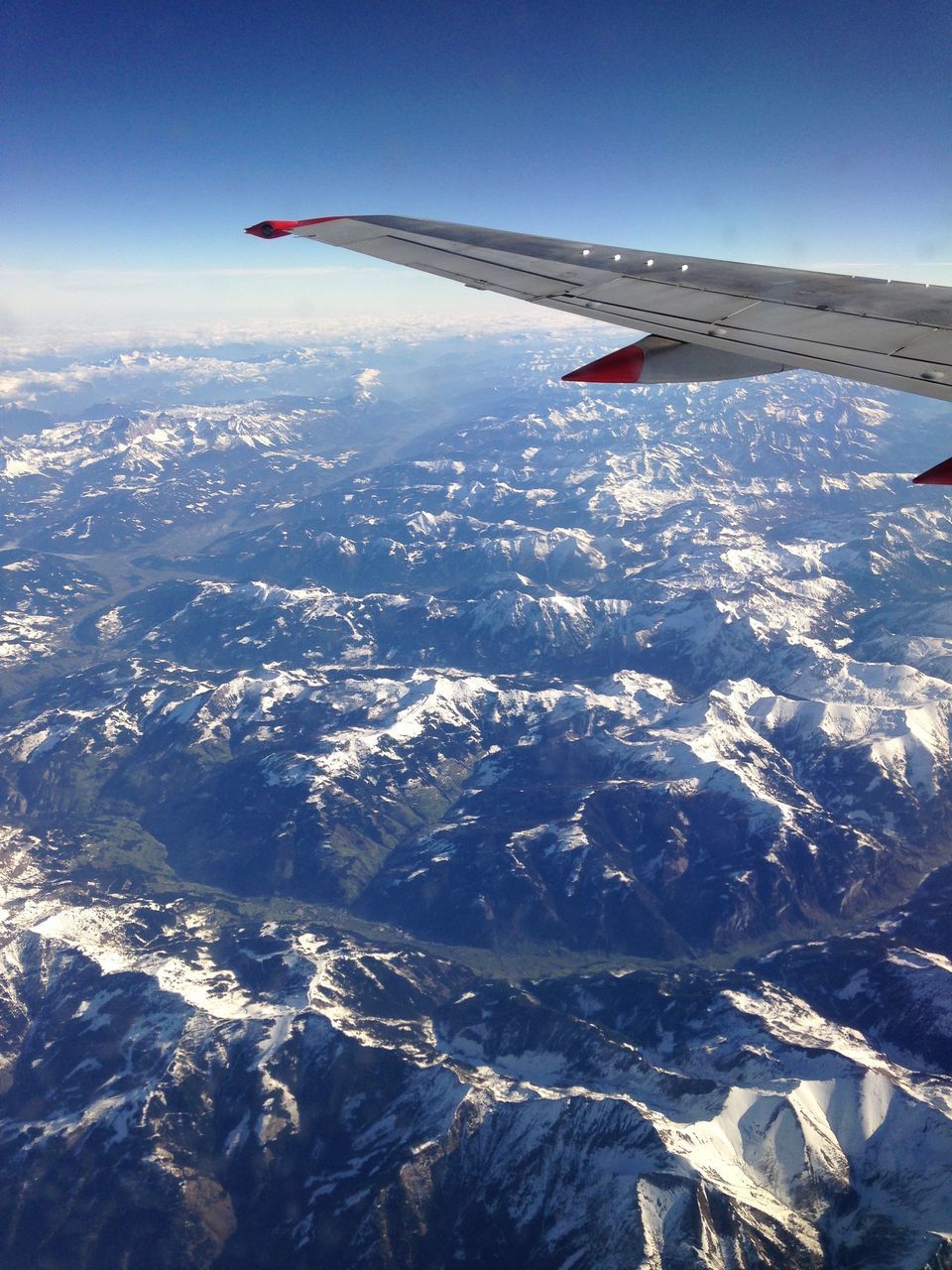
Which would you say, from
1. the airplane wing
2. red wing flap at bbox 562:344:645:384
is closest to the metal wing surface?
the airplane wing

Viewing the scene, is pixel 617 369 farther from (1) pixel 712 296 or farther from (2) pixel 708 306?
(1) pixel 712 296

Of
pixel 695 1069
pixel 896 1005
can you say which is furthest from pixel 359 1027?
pixel 896 1005

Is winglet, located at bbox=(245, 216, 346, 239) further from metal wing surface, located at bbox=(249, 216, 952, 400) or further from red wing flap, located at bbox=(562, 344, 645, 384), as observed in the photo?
red wing flap, located at bbox=(562, 344, 645, 384)

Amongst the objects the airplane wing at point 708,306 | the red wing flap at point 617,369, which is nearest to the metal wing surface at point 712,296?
the airplane wing at point 708,306

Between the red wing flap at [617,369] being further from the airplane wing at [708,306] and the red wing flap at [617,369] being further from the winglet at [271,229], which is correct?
the winglet at [271,229]

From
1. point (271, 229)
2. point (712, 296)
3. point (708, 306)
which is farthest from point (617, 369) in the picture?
point (271, 229)

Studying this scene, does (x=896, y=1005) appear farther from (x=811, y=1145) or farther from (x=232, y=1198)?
(x=232, y=1198)
